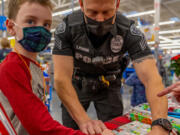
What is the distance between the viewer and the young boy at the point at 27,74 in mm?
611

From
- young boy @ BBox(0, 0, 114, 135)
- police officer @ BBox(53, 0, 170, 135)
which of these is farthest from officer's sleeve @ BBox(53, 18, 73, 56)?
young boy @ BBox(0, 0, 114, 135)

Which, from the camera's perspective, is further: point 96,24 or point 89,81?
point 89,81

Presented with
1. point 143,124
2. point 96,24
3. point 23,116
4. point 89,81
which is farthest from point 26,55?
point 143,124

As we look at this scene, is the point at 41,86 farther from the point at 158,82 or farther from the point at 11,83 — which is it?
the point at 158,82

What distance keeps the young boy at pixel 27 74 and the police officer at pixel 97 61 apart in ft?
0.80

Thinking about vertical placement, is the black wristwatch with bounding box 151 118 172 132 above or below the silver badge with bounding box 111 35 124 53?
below

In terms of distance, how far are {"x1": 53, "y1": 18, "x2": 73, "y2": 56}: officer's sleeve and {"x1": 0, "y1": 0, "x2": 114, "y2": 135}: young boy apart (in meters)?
0.27

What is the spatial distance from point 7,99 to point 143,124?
0.70 m

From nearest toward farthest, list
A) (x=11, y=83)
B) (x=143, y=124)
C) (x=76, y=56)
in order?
(x=11, y=83)
(x=143, y=124)
(x=76, y=56)

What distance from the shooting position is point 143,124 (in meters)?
0.93

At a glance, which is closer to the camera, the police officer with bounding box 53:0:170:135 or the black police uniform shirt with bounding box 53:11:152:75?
the police officer with bounding box 53:0:170:135

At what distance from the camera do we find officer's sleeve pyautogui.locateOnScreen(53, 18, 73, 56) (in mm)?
1098

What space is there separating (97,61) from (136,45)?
275 millimetres

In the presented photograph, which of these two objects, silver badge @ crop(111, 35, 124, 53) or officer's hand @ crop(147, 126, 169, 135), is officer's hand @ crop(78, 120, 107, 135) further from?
silver badge @ crop(111, 35, 124, 53)
